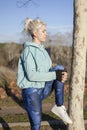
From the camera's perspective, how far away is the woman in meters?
4.28

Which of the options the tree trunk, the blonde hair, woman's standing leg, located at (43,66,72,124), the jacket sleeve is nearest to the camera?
the jacket sleeve

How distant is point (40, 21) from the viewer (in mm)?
4379

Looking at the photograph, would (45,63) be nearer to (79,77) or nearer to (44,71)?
(44,71)

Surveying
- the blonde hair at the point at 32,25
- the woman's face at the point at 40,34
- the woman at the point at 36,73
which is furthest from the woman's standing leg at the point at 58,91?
the blonde hair at the point at 32,25

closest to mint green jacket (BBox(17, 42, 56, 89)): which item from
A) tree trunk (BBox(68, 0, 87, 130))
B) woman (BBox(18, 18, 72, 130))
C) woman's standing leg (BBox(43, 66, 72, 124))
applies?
woman (BBox(18, 18, 72, 130))

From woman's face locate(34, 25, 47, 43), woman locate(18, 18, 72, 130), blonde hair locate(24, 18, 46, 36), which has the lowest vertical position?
woman locate(18, 18, 72, 130)

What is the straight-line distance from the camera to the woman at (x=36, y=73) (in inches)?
168

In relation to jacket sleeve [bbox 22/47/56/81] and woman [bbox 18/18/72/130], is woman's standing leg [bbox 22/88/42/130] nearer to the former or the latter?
woman [bbox 18/18/72/130]

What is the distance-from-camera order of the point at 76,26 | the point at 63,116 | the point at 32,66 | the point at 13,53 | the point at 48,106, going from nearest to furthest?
the point at 32,66, the point at 63,116, the point at 76,26, the point at 48,106, the point at 13,53

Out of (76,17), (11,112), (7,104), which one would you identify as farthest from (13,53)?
(76,17)

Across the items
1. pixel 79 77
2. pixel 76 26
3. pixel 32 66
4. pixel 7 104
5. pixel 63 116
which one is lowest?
pixel 7 104

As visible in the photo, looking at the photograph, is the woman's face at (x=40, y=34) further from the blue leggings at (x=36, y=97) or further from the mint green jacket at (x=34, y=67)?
the blue leggings at (x=36, y=97)

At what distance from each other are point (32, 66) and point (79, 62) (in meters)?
1.27

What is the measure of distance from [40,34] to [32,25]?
14cm
